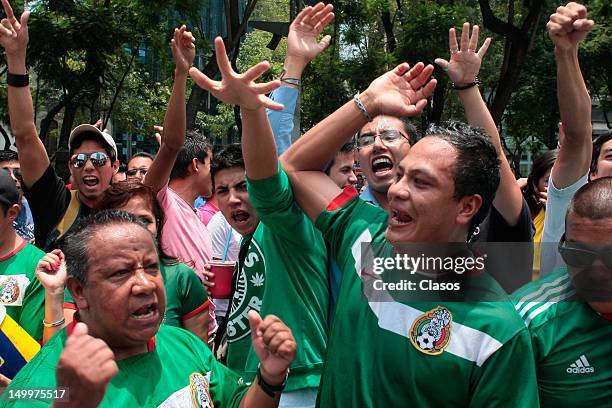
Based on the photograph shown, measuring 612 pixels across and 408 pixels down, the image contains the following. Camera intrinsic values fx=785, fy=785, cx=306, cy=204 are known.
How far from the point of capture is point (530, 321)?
8.55 feet

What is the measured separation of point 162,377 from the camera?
240 cm

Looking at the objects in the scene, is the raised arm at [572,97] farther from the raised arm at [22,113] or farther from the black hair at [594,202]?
the raised arm at [22,113]

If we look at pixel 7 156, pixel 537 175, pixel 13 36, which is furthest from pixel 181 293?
pixel 7 156

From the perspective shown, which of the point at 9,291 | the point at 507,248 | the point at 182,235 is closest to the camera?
the point at 507,248

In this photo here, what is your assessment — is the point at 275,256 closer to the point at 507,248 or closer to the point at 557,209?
the point at 507,248

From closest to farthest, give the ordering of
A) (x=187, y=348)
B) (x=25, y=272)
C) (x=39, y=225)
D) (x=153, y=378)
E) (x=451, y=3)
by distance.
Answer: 1. (x=153, y=378)
2. (x=187, y=348)
3. (x=25, y=272)
4. (x=39, y=225)
5. (x=451, y=3)

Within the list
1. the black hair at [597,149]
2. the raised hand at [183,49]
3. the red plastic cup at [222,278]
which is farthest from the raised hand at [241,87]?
the black hair at [597,149]

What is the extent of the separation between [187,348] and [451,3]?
1393 centimetres

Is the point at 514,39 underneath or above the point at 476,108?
above

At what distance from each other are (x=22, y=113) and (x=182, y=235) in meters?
1.11

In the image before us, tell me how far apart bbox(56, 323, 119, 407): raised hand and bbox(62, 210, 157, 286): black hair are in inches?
19.8

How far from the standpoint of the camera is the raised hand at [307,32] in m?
3.32

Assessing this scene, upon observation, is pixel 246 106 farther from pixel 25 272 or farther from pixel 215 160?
pixel 215 160

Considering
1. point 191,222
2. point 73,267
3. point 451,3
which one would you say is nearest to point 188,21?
point 451,3
